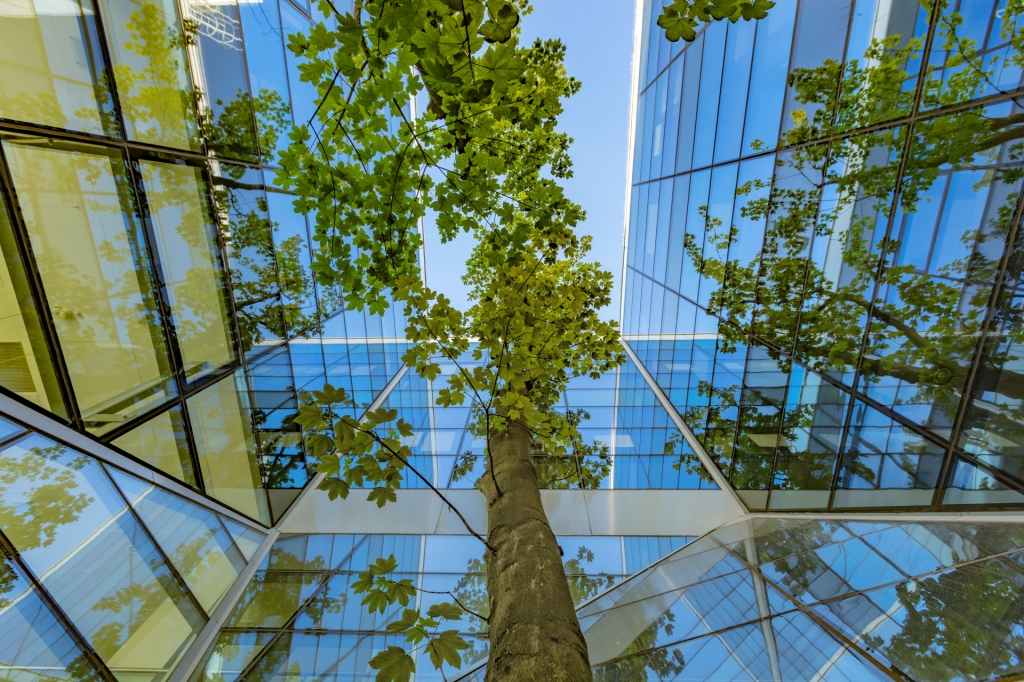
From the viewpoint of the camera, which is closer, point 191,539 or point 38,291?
point 38,291

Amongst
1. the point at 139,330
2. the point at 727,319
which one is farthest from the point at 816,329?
the point at 139,330

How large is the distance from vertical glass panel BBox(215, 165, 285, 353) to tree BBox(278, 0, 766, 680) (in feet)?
8.24

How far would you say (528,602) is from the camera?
220cm

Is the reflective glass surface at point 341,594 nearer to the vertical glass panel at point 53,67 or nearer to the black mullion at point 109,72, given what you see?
the vertical glass panel at point 53,67

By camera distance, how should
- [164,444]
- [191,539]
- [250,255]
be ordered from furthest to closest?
[250,255] → [191,539] → [164,444]

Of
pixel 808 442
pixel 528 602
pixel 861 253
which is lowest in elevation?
pixel 808 442

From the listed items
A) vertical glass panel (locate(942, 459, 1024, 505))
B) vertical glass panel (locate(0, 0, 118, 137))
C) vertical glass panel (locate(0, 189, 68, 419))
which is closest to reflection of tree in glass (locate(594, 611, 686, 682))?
vertical glass panel (locate(942, 459, 1024, 505))

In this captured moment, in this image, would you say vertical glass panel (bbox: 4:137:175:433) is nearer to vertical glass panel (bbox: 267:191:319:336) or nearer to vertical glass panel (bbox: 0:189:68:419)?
vertical glass panel (bbox: 0:189:68:419)

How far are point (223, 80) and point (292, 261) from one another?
109 inches

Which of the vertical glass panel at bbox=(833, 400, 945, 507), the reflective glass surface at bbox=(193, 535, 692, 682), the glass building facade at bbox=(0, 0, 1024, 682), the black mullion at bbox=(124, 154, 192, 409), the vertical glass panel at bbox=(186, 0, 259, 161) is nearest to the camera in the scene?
the glass building facade at bbox=(0, 0, 1024, 682)

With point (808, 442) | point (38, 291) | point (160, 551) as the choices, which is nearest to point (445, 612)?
point (38, 291)

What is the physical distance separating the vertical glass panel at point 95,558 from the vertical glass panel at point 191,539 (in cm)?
14

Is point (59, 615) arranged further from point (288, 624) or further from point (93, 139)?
point (93, 139)

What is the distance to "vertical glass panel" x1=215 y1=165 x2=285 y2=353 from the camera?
592 cm
